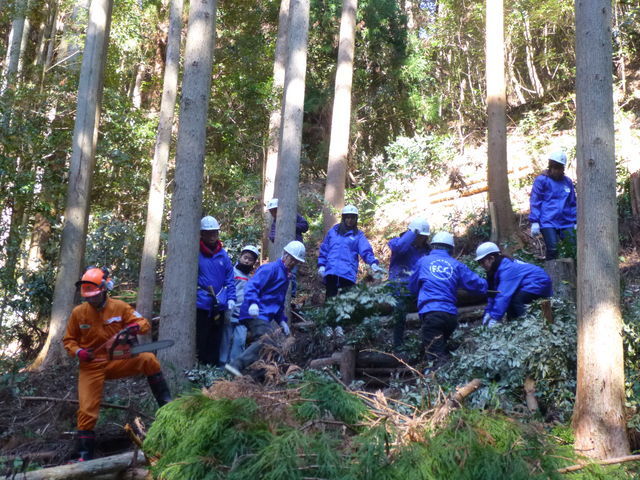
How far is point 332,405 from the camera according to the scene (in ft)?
17.7

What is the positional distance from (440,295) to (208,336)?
3.46 meters

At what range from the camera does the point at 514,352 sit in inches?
286

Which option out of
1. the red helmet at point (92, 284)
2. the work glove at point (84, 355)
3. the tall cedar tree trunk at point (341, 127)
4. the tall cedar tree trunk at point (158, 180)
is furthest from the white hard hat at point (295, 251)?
the tall cedar tree trunk at point (341, 127)

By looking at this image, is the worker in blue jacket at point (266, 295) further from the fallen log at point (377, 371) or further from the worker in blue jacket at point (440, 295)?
the worker in blue jacket at point (440, 295)

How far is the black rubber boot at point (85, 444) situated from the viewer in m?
6.74

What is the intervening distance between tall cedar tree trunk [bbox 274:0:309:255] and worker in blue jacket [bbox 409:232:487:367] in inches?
121

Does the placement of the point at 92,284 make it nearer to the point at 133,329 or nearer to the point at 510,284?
the point at 133,329

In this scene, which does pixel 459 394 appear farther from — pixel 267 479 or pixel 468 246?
pixel 468 246

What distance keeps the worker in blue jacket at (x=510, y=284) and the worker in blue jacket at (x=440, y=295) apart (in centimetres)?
23

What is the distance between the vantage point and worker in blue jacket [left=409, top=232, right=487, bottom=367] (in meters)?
8.25

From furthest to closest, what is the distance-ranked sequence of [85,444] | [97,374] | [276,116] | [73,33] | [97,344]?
[73,33] < [276,116] < [97,344] < [97,374] < [85,444]

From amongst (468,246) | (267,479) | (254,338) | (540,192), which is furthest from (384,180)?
(267,479)

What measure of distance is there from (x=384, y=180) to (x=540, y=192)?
9.42m

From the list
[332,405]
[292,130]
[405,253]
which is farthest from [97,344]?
[292,130]
